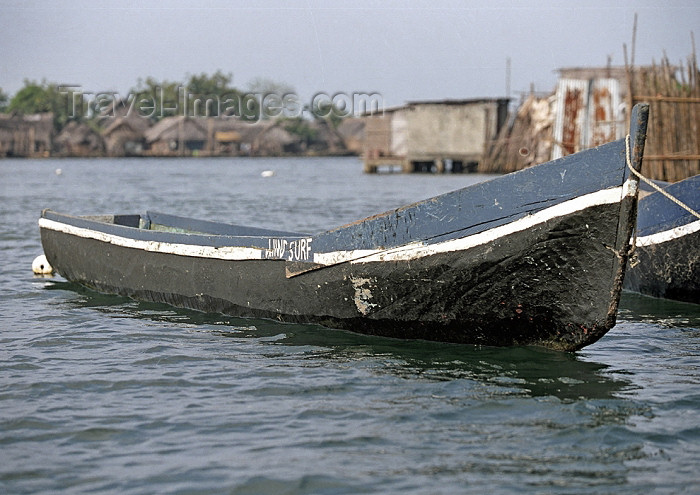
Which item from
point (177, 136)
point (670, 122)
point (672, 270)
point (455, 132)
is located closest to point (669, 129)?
point (670, 122)

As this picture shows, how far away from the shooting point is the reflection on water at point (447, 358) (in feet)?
20.7

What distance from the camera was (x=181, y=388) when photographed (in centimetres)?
631

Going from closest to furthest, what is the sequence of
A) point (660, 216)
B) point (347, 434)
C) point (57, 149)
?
1. point (347, 434)
2. point (660, 216)
3. point (57, 149)

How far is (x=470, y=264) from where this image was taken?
22.0 feet

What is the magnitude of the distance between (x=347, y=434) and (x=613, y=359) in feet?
8.87

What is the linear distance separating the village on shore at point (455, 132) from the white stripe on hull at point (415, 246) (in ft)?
26.6

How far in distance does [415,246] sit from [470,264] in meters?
0.45

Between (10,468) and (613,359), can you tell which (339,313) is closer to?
(613,359)

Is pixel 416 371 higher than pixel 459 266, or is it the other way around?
pixel 459 266

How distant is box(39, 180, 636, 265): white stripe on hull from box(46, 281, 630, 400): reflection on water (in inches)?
25.6

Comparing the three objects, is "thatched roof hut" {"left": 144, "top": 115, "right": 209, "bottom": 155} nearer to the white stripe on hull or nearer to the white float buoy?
the white float buoy

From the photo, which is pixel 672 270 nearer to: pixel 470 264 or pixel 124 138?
pixel 470 264

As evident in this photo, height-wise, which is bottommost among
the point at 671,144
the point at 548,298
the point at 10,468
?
the point at 10,468

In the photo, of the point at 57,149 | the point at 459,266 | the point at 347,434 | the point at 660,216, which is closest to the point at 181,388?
the point at 347,434
